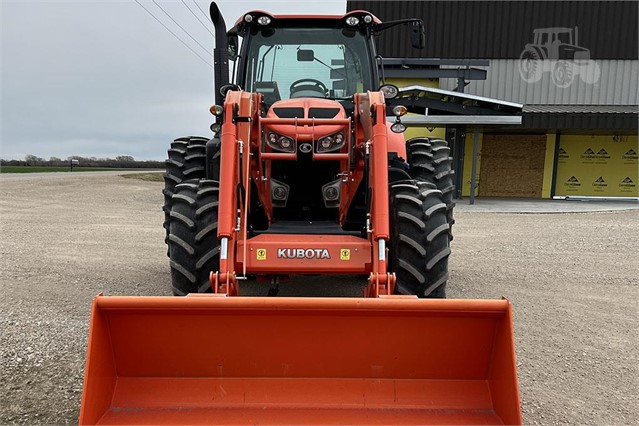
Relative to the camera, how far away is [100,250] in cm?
764

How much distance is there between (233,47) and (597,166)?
18.5m

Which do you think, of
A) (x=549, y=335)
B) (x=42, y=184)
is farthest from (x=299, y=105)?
(x=42, y=184)

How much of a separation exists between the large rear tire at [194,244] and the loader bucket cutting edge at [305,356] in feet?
3.37

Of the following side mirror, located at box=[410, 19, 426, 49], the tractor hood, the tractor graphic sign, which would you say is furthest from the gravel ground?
the tractor graphic sign

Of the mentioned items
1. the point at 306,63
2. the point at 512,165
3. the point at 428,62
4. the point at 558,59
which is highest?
the point at 558,59

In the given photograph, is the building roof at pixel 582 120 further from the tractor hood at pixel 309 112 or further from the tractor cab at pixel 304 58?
the tractor hood at pixel 309 112

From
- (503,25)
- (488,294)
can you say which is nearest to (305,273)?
(488,294)

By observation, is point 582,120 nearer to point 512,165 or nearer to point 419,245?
Answer: point 512,165

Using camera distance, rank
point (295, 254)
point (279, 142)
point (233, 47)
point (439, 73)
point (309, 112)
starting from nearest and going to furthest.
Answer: point (295, 254) → point (279, 142) → point (309, 112) → point (233, 47) → point (439, 73)

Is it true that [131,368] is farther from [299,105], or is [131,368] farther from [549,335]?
[549,335]

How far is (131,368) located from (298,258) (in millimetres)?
1270

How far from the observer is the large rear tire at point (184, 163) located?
17.2 ft

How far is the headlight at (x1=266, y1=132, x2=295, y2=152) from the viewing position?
3.80 m

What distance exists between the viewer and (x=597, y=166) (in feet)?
62.8
